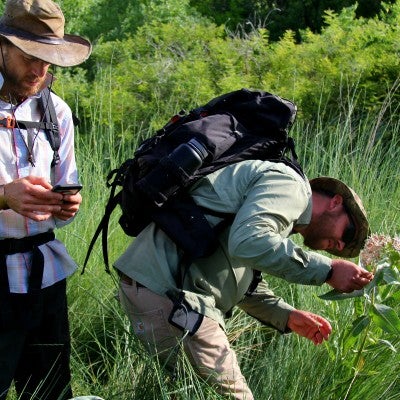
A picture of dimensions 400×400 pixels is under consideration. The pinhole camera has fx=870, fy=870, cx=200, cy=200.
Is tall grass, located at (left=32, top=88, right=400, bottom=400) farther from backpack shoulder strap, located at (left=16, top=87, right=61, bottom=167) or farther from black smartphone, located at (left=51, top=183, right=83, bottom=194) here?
backpack shoulder strap, located at (left=16, top=87, right=61, bottom=167)

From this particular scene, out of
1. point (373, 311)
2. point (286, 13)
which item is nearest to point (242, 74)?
point (373, 311)

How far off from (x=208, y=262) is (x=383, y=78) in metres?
4.58

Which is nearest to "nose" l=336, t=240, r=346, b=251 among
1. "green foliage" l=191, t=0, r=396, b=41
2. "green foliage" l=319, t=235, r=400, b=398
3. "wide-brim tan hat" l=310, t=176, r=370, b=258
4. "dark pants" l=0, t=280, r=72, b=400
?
"wide-brim tan hat" l=310, t=176, r=370, b=258

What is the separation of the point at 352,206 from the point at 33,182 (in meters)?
1.21

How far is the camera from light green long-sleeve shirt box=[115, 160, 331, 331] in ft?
9.62

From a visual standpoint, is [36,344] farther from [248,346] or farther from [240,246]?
[248,346]

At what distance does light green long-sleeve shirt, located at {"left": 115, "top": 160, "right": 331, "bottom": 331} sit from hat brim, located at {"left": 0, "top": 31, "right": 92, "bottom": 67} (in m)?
0.73

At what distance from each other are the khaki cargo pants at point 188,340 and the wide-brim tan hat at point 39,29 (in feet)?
3.01

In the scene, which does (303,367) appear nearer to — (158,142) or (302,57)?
(158,142)

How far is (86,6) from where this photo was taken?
40.6 feet

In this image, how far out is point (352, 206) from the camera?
3350mm

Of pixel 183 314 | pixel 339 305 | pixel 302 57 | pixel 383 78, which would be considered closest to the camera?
pixel 183 314

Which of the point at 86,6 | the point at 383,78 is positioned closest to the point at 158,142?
the point at 383,78

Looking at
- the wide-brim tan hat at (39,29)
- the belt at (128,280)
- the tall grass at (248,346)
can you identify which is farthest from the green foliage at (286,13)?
the belt at (128,280)
